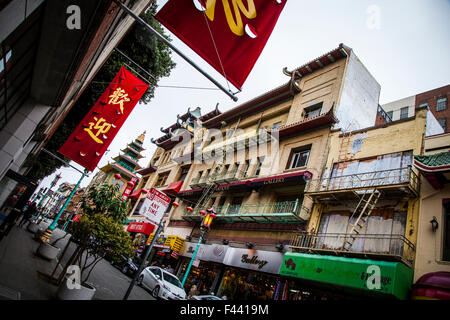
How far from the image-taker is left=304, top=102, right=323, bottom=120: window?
20736 mm

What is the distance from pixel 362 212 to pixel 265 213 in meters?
6.78

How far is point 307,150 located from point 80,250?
16.1 m

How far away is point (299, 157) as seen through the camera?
63.6 ft

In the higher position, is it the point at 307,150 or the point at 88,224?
the point at 307,150

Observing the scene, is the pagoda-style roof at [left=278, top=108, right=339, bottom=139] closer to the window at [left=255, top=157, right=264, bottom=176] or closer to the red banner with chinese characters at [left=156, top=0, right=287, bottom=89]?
the window at [left=255, top=157, right=264, bottom=176]

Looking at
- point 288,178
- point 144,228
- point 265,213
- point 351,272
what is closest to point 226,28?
point 351,272

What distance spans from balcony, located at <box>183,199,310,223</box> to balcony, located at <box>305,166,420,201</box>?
55.6 inches

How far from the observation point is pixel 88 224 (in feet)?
26.5

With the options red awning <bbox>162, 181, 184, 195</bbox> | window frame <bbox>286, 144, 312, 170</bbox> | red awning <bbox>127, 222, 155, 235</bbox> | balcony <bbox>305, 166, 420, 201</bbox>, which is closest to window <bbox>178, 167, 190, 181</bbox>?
red awning <bbox>162, 181, 184, 195</bbox>

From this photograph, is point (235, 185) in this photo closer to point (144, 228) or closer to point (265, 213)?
point (265, 213)

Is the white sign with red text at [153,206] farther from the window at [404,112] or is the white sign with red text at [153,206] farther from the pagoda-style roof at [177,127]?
the window at [404,112]

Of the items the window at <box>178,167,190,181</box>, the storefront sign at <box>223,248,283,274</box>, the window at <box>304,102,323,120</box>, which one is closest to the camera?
the storefront sign at <box>223,248,283,274</box>

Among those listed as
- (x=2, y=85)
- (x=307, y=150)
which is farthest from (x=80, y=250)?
(x=307, y=150)
